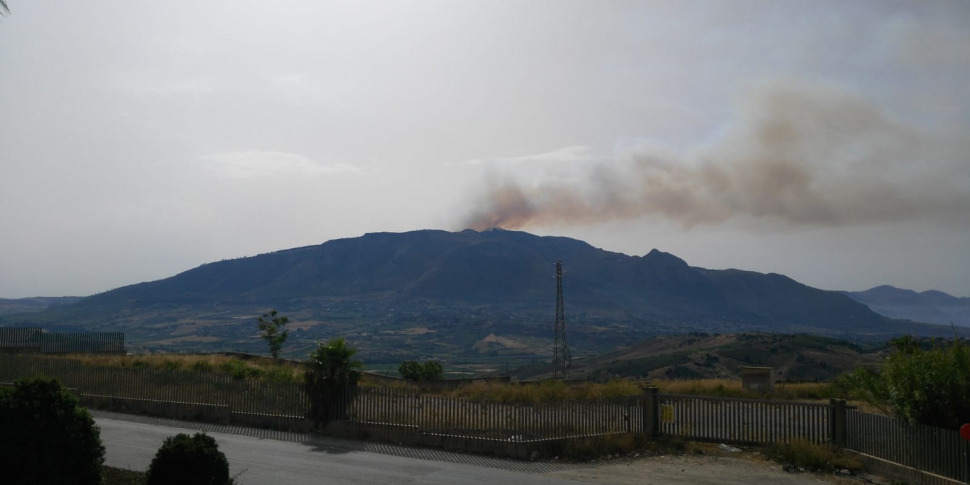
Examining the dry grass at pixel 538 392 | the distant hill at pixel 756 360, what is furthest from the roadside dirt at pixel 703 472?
the distant hill at pixel 756 360

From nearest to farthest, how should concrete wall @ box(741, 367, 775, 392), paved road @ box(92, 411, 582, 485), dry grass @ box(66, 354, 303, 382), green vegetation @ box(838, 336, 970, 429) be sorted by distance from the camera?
green vegetation @ box(838, 336, 970, 429) → paved road @ box(92, 411, 582, 485) → concrete wall @ box(741, 367, 775, 392) → dry grass @ box(66, 354, 303, 382)

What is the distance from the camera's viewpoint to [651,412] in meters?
21.5

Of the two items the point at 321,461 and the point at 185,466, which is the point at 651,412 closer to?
the point at 321,461

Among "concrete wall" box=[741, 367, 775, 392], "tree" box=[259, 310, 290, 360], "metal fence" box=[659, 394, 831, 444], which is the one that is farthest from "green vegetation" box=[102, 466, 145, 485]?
"tree" box=[259, 310, 290, 360]

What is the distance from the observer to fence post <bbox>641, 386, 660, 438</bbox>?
2136cm

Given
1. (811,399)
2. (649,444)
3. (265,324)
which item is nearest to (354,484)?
(649,444)

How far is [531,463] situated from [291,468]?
600 centimetres

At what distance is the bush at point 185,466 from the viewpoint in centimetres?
1160

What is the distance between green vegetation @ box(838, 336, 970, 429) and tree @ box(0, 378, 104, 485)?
16088mm

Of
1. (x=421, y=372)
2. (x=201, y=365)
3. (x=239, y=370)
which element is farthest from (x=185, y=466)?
(x=421, y=372)

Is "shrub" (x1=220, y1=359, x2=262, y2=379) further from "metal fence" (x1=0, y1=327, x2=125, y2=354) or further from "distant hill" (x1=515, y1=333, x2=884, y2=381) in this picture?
"distant hill" (x1=515, y1=333, x2=884, y2=381)

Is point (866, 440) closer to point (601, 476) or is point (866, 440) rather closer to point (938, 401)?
point (938, 401)

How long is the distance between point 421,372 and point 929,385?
94.5ft

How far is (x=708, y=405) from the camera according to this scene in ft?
69.5
